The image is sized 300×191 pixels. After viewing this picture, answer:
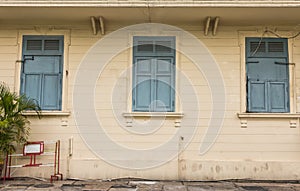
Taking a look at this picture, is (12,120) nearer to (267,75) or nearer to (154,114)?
(154,114)

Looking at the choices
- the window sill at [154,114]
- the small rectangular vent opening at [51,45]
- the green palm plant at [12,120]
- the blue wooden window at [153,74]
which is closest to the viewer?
the green palm plant at [12,120]

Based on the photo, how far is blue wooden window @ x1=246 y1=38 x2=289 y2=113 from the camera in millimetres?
7098

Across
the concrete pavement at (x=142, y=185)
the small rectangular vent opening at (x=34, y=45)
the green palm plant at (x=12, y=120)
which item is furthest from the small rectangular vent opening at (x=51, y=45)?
the concrete pavement at (x=142, y=185)

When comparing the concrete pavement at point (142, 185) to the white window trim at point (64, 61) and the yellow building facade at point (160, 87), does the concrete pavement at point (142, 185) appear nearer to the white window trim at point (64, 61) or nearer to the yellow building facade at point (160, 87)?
the yellow building facade at point (160, 87)

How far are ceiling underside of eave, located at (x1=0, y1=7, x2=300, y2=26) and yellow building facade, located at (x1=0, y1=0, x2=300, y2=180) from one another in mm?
21

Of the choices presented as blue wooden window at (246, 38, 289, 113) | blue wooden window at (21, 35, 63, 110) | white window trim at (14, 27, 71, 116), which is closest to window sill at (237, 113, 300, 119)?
blue wooden window at (246, 38, 289, 113)

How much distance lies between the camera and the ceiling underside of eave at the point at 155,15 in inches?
267

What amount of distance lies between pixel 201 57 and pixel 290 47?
1.86 meters

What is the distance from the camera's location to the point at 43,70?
7.28m

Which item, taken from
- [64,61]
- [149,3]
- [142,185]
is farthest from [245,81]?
[64,61]

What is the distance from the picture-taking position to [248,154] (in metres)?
6.99

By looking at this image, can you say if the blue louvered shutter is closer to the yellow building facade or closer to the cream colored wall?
the yellow building facade

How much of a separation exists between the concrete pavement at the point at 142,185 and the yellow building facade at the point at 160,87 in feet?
0.59

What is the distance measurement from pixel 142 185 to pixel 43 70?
10.3ft
